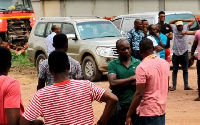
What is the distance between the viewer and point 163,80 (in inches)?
209

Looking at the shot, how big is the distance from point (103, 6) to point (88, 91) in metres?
29.6

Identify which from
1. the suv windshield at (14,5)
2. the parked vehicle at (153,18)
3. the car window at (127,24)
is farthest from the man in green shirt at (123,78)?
the suv windshield at (14,5)

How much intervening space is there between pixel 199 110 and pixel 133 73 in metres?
4.13

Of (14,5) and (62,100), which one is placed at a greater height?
(14,5)

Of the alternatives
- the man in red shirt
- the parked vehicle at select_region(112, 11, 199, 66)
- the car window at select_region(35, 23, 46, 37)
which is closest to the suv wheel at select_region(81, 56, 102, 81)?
the parked vehicle at select_region(112, 11, 199, 66)

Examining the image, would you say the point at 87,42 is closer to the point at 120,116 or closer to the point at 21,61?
the point at 21,61

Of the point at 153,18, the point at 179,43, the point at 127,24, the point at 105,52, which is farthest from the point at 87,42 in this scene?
the point at 179,43

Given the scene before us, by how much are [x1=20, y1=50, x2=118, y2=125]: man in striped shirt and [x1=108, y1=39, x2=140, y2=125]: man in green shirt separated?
181cm

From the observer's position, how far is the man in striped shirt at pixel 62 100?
3.85 m

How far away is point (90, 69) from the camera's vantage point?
14055 mm

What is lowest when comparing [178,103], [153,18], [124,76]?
[178,103]

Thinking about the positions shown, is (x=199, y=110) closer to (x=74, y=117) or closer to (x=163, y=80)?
(x=163, y=80)

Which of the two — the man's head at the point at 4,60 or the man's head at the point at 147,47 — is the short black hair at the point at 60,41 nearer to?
the man's head at the point at 147,47

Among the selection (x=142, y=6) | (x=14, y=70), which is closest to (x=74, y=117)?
(x=14, y=70)
